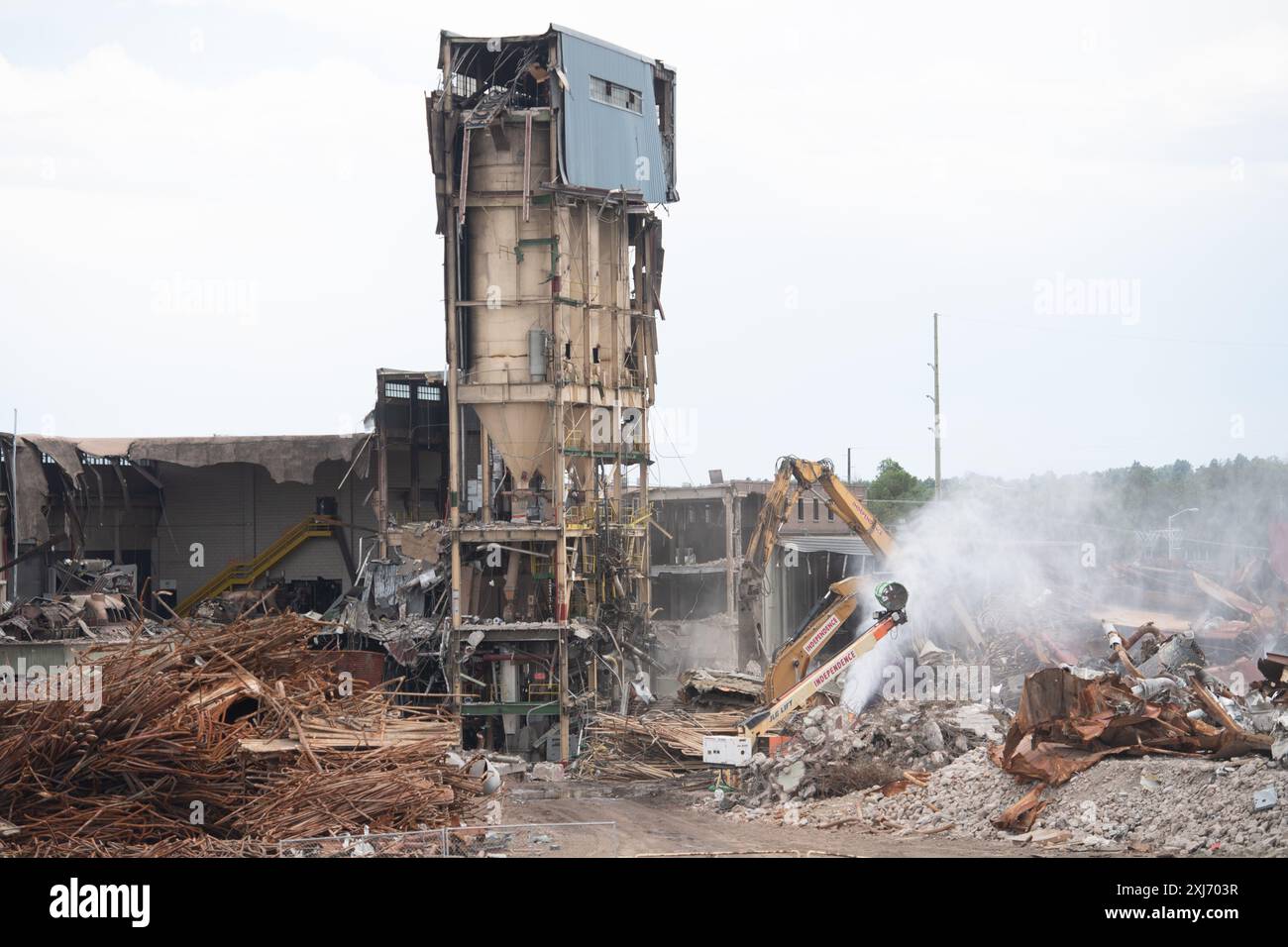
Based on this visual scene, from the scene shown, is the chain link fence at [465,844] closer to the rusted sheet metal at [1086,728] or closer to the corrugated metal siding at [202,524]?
the rusted sheet metal at [1086,728]

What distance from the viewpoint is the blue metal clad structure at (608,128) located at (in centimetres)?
3359

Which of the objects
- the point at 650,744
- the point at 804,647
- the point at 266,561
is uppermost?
the point at 266,561

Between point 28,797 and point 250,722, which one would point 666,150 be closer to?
point 250,722

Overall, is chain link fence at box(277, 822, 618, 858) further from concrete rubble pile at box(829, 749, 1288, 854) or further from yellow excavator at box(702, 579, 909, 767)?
concrete rubble pile at box(829, 749, 1288, 854)

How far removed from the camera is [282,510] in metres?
42.7

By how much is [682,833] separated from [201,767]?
26.9 ft

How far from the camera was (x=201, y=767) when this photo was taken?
17984mm

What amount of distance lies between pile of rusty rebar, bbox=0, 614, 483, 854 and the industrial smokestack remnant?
480 inches

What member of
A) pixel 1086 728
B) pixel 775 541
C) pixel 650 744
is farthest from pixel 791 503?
pixel 1086 728

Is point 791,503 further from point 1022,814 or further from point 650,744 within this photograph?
point 1022,814

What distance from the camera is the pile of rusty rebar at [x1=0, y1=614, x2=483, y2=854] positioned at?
17.2 m

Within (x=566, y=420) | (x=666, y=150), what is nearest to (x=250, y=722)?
(x=566, y=420)

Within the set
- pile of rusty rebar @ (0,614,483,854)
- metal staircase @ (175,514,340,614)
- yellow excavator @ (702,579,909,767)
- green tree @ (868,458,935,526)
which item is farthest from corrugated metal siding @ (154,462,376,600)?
green tree @ (868,458,935,526)

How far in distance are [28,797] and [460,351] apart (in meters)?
18.3
